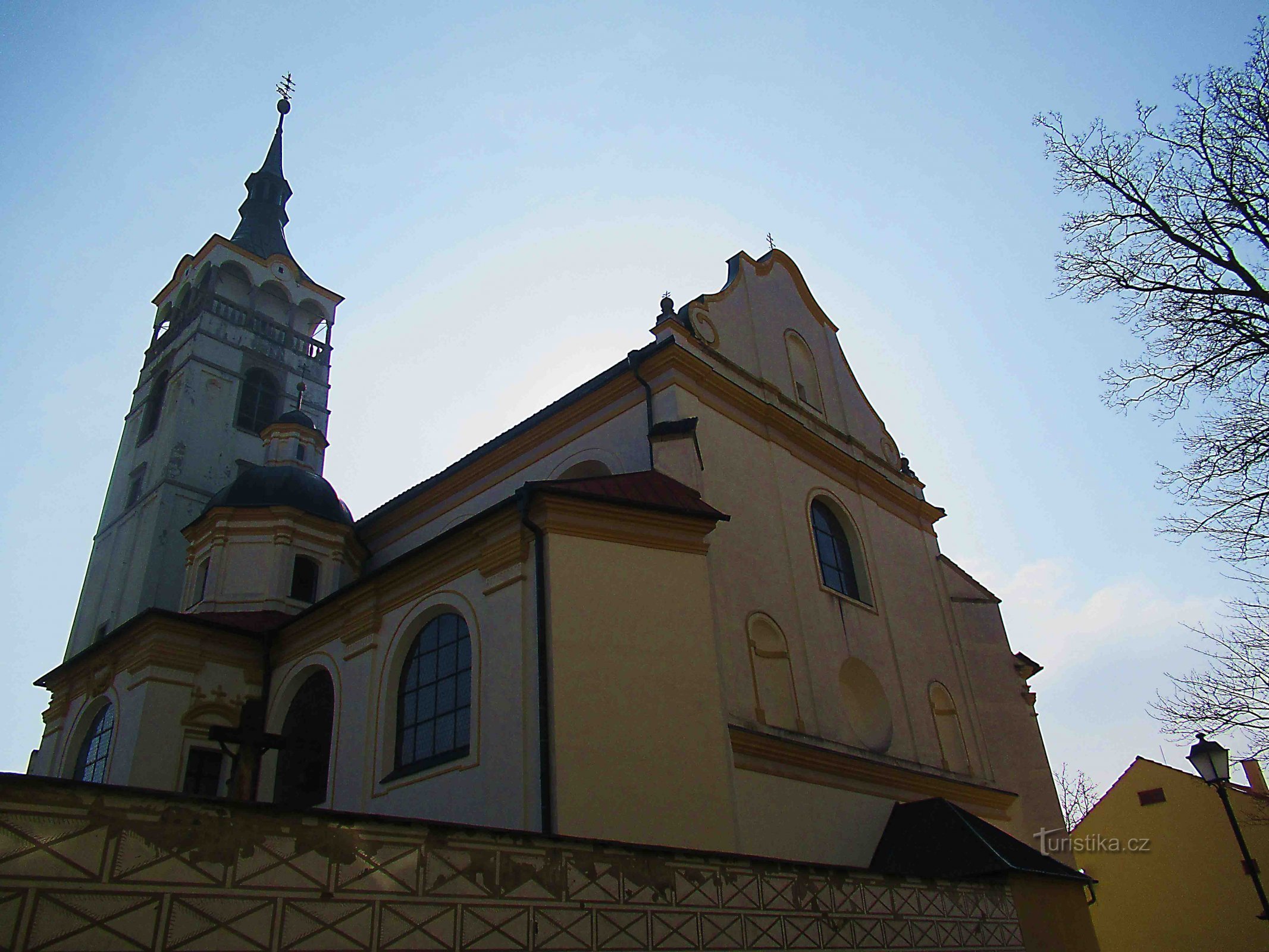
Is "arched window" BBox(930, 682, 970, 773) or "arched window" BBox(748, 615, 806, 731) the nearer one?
"arched window" BBox(748, 615, 806, 731)

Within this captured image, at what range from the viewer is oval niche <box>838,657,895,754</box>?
15.3 metres

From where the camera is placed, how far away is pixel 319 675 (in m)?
15.3

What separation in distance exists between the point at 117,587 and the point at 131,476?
3853 mm

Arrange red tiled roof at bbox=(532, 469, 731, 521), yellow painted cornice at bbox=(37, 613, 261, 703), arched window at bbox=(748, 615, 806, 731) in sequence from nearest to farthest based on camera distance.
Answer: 1. red tiled roof at bbox=(532, 469, 731, 521)
2. arched window at bbox=(748, 615, 806, 731)
3. yellow painted cornice at bbox=(37, 613, 261, 703)

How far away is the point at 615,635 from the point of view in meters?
11.2

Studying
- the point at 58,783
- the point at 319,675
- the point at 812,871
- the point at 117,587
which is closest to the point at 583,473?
the point at 319,675

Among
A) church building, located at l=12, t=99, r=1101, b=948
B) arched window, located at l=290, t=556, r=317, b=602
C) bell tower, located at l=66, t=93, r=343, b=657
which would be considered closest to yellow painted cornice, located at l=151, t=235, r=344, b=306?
bell tower, located at l=66, t=93, r=343, b=657

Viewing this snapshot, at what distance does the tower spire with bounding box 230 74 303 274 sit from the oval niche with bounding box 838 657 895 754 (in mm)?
24484

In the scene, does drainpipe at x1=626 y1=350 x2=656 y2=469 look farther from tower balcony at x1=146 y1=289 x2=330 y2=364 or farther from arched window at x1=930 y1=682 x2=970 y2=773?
tower balcony at x1=146 y1=289 x2=330 y2=364

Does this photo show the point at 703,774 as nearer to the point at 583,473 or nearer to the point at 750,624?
the point at 750,624

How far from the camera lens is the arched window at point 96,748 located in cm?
1587
